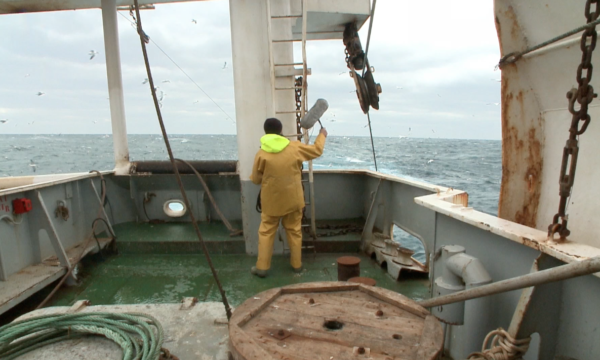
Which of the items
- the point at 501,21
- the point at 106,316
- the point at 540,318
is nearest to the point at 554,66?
the point at 501,21

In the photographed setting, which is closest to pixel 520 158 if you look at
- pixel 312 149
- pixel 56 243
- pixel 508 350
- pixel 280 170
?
pixel 508 350

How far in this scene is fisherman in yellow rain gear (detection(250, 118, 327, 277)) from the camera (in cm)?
346

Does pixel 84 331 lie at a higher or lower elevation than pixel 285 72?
lower

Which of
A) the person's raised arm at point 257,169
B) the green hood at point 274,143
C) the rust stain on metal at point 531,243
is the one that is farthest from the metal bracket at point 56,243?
the rust stain on metal at point 531,243

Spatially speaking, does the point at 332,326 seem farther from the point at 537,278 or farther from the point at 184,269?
the point at 184,269

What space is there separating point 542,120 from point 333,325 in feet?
7.27

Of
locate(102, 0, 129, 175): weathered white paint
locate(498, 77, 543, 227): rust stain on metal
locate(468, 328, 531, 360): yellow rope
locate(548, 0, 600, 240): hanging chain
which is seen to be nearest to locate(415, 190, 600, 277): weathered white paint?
locate(548, 0, 600, 240): hanging chain

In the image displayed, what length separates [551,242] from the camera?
5.46 ft

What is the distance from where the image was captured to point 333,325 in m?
1.65

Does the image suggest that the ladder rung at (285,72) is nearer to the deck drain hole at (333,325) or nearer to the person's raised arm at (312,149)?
the person's raised arm at (312,149)

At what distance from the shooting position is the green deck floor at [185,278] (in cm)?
345

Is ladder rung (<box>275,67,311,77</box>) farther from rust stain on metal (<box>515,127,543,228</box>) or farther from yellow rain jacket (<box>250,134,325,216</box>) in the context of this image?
rust stain on metal (<box>515,127,543,228</box>)

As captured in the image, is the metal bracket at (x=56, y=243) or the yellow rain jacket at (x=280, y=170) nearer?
the yellow rain jacket at (x=280, y=170)

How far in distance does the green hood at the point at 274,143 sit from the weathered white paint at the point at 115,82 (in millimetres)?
2943
